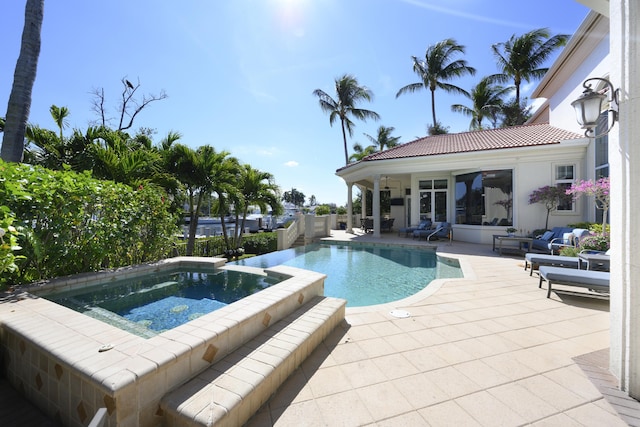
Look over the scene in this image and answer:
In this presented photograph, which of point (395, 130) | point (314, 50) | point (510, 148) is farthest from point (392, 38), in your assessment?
point (395, 130)

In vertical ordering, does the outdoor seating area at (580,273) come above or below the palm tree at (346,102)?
below

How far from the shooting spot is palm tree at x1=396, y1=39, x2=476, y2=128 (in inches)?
915

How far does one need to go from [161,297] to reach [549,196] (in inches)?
520

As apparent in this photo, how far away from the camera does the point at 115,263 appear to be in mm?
5418

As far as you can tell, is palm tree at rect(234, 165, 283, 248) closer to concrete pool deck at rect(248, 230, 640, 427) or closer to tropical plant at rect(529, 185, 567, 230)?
concrete pool deck at rect(248, 230, 640, 427)

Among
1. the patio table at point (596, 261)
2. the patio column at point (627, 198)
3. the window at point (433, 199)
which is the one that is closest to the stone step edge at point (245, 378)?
the patio column at point (627, 198)

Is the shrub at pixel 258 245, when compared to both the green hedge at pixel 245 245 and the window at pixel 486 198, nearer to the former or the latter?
the green hedge at pixel 245 245

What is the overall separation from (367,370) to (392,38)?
12.0 m

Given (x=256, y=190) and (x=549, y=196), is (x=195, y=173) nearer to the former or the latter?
(x=256, y=190)

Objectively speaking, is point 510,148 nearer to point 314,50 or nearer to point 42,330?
point 314,50

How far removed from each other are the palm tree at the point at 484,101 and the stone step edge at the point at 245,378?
29402 mm

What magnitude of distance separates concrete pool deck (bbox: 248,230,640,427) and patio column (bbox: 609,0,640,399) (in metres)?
0.43

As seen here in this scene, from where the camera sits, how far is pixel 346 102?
87.0 ft

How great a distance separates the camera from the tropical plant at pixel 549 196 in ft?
33.9
